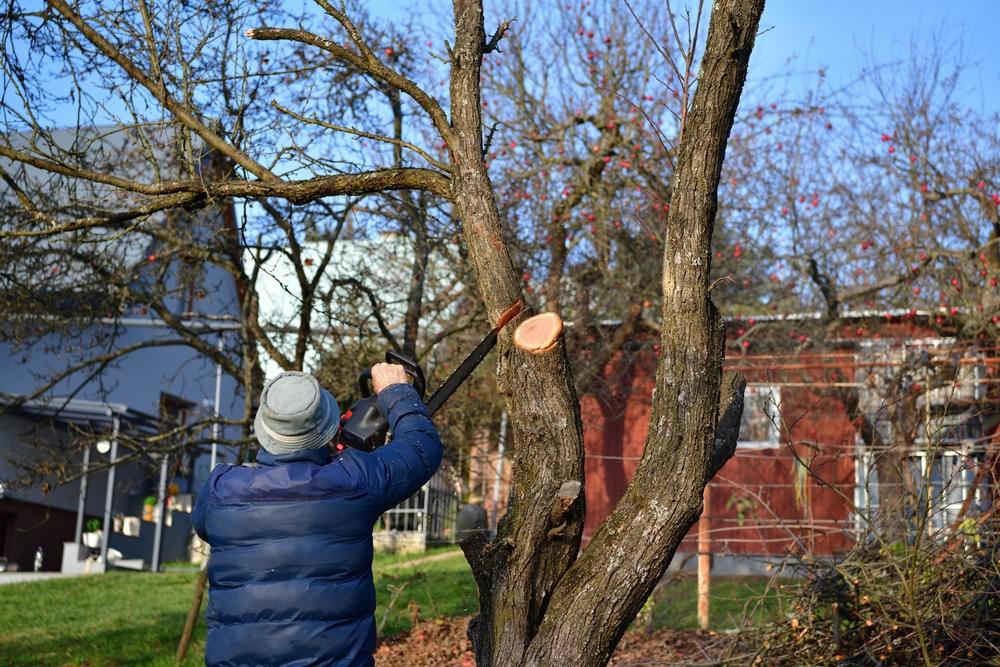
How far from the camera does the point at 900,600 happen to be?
18.6 feet

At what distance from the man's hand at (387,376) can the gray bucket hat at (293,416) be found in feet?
1.19

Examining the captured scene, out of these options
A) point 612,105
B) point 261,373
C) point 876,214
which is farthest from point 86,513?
point 876,214

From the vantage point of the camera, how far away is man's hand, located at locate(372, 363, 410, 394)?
3664 mm

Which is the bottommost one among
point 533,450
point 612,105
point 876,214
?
point 533,450

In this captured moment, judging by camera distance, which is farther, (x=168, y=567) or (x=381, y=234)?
(x=168, y=567)

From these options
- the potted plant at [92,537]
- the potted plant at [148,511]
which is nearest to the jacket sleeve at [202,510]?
the potted plant at [92,537]

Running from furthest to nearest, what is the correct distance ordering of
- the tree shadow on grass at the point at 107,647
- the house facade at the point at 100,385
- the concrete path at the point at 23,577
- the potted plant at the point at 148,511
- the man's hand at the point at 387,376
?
the potted plant at the point at 148,511
the concrete path at the point at 23,577
the house facade at the point at 100,385
the tree shadow on grass at the point at 107,647
the man's hand at the point at 387,376

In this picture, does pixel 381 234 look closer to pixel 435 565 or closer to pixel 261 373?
pixel 261 373

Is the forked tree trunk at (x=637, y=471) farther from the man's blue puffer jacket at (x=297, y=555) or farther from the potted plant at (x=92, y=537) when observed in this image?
the potted plant at (x=92, y=537)

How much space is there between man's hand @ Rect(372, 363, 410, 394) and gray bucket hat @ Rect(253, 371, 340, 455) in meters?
0.36

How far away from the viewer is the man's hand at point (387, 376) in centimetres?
366

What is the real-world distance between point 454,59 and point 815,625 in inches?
150

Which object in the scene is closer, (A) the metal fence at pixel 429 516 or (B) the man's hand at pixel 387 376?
(B) the man's hand at pixel 387 376

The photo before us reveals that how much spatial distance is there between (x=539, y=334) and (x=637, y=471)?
675 mm
